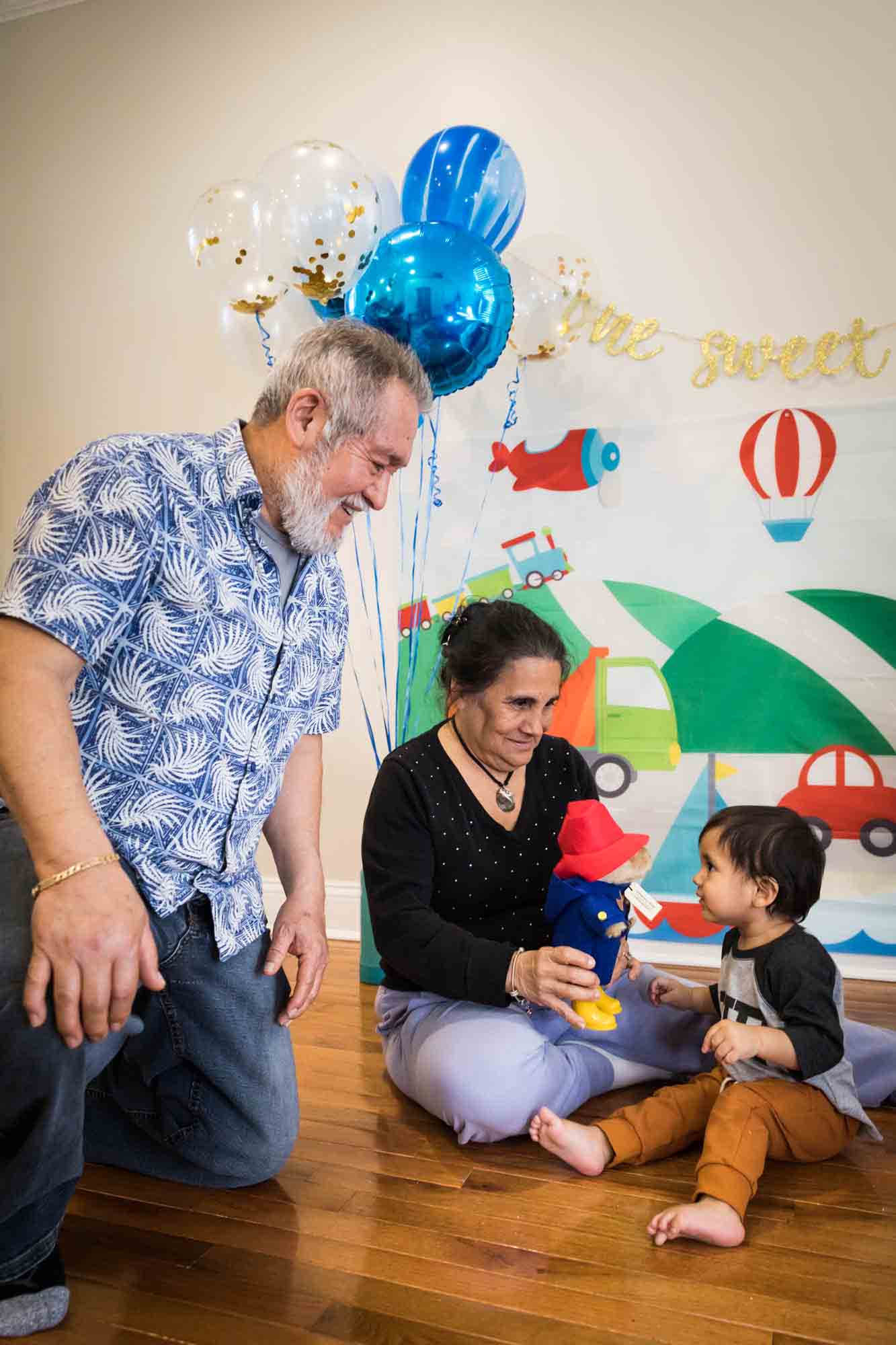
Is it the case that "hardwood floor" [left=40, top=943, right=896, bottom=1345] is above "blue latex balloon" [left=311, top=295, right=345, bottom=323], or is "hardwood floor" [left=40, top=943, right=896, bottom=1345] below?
below

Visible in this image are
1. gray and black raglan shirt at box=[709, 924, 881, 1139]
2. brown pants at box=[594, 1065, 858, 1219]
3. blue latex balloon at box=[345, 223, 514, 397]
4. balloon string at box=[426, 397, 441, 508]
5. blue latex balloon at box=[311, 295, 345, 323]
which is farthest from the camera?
balloon string at box=[426, 397, 441, 508]

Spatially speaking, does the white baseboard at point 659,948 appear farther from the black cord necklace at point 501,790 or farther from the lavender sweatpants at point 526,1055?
the black cord necklace at point 501,790

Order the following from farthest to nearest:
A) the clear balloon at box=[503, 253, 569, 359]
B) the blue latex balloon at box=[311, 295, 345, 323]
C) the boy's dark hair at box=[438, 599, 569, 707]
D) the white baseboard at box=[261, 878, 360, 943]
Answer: the white baseboard at box=[261, 878, 360, 943], the clear balloon at box=[503, 253, 569, 359], the blue latex balloon at box=[311, 295, 345, 323], the boy's dark hair at box=[438, 599, 569, 707]

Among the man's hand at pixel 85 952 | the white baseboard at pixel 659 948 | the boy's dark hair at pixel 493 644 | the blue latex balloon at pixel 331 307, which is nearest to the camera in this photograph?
the man's hand at pixel 85 952

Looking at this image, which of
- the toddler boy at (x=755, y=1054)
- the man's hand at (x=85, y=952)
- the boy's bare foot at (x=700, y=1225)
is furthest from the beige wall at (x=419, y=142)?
the man's hand at (x=85, y=952)

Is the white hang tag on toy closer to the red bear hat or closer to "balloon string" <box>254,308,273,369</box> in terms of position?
the red bear hat

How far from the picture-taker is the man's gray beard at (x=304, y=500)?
134 centimetres

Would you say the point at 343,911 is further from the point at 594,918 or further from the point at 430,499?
the point at 594,918

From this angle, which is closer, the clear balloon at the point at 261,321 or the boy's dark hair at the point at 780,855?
the boy's dark hair at the point at 780,855

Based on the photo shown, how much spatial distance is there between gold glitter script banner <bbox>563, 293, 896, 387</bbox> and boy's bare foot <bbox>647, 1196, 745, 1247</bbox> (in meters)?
1.92

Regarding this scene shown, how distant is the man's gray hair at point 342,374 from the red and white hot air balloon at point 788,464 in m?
1.56

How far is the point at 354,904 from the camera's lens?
3037 millimetres

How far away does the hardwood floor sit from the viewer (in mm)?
1129

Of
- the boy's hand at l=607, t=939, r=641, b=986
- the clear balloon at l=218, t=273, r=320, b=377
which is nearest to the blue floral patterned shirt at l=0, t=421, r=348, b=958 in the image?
the boy's hand at l=607, t=939, r=641, b=986
